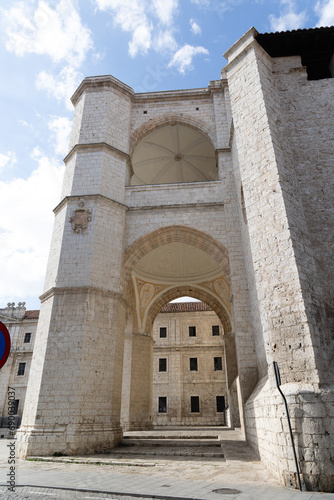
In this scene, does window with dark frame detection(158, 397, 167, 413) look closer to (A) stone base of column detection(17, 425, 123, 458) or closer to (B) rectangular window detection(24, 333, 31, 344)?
(B) rectangular window detection(24, 333, 31, 344)

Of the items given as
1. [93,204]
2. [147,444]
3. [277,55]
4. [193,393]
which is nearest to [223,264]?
[93,204]

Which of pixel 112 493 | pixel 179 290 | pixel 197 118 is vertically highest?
pixel 197 118

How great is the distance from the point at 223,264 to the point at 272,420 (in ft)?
19.7

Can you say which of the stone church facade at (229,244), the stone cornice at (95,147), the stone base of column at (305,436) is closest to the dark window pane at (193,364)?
the stone church facade at (229,244)

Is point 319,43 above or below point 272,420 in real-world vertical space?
above

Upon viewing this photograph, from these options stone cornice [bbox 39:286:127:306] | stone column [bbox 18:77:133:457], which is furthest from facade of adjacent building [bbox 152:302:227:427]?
stone cornice [bbox 39:286:127:306]

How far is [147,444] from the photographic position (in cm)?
913

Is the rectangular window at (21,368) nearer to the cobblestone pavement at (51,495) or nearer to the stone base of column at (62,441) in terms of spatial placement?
the stone base of column at (62,441)

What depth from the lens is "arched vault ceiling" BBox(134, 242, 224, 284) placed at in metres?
16.5

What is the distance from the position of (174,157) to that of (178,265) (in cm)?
560

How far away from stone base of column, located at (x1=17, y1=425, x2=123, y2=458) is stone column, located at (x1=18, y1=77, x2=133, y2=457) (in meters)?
0.02

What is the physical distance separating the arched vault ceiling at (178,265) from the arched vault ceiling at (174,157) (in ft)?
12.9

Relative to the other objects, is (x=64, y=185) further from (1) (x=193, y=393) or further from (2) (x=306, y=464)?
(1) (x=193, y=393)

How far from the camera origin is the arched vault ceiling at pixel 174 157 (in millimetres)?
15594
